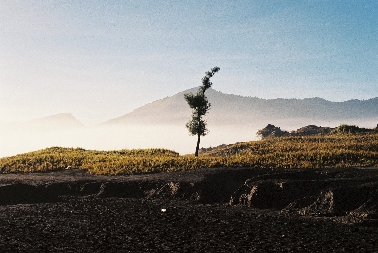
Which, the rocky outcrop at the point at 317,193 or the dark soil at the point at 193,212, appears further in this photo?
the rocky outcrop at the point at 317,193

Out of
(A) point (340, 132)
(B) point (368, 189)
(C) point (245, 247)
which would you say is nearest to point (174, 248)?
(C) point (245, 247)

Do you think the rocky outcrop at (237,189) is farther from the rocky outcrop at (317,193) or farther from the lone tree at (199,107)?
the lone tree at (199,107)

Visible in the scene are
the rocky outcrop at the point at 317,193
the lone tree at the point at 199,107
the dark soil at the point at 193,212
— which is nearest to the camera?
the dark soil at the point at 193,212

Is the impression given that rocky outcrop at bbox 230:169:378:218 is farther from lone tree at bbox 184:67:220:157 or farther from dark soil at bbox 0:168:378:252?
lone tree at bbox 184:67:220:157

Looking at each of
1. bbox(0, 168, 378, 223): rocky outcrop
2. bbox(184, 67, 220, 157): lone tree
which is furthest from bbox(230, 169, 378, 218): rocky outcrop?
bbox(184, 67, 220, 157): lone tree

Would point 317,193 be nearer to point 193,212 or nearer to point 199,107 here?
point 193,212

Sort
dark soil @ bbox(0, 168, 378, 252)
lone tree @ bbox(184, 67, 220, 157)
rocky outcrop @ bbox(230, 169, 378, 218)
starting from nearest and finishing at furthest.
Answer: dark soil @ bbox(0, 168, 378, 252)
rocky outcrop @ bbox(230, 169, 378, 218)
lone tree @ bbox(184, 67, 220, 157)

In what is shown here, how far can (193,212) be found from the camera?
1089 inches

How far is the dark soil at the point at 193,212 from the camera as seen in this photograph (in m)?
20.3

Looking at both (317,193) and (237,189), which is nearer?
(317,193)

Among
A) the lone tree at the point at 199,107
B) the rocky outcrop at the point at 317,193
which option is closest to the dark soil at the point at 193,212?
the rocky outcrop at the point at 317,193

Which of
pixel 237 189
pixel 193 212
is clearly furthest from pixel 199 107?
pixel 193 212

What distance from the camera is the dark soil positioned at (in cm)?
2033

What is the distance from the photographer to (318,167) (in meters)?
38.9
